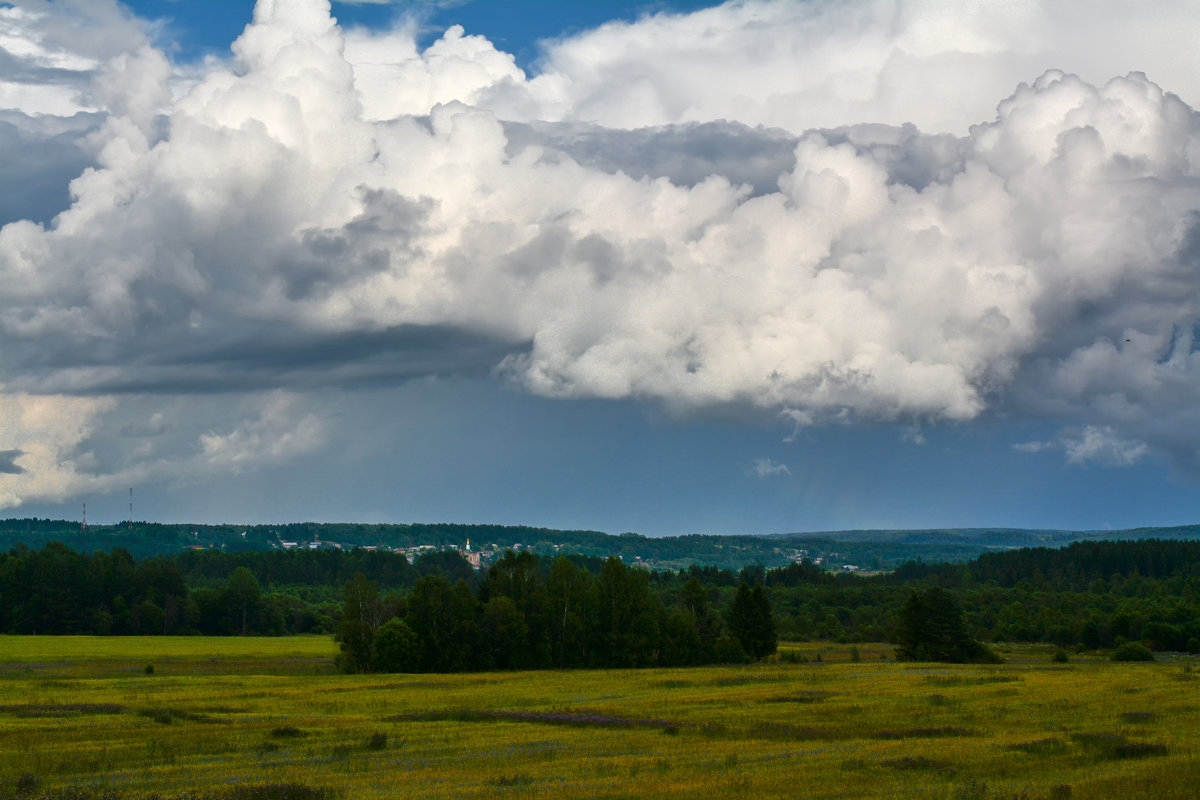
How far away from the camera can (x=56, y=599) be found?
182000mm

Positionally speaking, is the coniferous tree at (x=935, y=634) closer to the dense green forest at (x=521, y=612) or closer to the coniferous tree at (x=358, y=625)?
the dense green forest at (x=521, y=612)

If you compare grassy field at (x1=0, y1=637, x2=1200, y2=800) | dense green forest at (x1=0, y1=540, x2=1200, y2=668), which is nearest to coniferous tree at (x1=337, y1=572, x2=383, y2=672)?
dense green forest at (x1=0, y1=540, x2=1200, y2=668)

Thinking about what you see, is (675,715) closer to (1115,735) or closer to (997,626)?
(1115,735)

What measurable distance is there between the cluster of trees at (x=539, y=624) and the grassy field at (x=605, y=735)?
14325 millimetres

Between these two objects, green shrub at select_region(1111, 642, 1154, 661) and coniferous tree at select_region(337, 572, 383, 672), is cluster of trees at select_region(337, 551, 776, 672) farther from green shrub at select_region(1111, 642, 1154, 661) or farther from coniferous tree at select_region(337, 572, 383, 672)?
green shrub at select_region(1111, 642, 1154, 661)

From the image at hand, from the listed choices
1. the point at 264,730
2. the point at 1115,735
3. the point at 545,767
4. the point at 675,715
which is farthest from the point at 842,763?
the point at 264,730

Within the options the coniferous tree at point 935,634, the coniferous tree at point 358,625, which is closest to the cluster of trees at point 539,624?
the coniferous tree at point 358,625

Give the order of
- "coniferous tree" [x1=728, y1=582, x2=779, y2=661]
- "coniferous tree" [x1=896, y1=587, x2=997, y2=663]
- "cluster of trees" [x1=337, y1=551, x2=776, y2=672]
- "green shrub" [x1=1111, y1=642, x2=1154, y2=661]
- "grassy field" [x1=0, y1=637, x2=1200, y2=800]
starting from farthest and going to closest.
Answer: "coniferous tree" [x1=728, y1=582, x2=779, y2=661], "green shrub" [x1=1111, y1=642, x2=1154, y2=661], "coniferous tree" [x1=896, y1=587, x2=997, y2=663], "cluster of trees" [x1=337, y1=551, x2=776, y2=672], "grassy field" [x1=0, y1=637, x2=1200, y2=800]

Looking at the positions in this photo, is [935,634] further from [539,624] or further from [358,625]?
[358,625]

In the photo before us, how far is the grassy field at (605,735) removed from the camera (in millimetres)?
42219

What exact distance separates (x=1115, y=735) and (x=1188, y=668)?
231ft

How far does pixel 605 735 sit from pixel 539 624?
76055 mm

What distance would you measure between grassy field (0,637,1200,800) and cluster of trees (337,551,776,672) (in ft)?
47.0

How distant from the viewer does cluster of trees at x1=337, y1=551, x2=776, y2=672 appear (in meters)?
126
